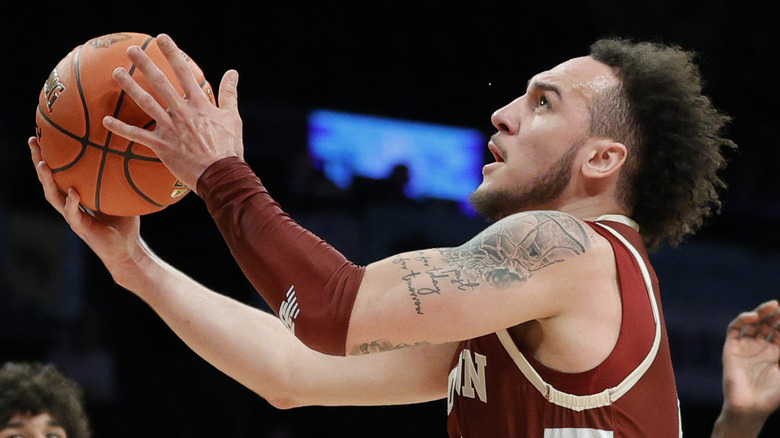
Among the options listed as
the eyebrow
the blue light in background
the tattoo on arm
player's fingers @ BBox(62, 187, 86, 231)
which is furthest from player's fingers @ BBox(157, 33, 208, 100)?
the blue light in background

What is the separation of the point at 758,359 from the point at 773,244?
4.28m

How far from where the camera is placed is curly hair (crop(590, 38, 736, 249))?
2.38 meters

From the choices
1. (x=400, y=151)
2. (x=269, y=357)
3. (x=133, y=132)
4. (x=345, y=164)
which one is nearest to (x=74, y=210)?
(x=133, y=132)

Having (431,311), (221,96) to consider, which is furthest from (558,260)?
(221,96)

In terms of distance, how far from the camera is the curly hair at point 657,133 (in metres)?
2.38

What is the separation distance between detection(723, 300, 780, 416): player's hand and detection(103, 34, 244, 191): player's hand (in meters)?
1.91

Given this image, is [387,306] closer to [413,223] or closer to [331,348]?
[331,348]

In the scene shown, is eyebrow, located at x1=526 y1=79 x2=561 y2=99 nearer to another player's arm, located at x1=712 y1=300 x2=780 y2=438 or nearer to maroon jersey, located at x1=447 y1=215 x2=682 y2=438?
maroon jersey, located at x1=447 y1=215 x2=682 y2=438

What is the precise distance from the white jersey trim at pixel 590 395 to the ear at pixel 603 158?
0.81 ft

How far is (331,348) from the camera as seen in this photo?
6.18 ft

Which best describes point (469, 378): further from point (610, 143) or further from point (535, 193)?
point (610, 143)

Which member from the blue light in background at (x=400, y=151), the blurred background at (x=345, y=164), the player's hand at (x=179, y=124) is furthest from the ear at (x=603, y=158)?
the blue light in background at (x=400, y=151)

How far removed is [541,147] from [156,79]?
972mm

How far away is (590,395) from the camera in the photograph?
1.95 metres
